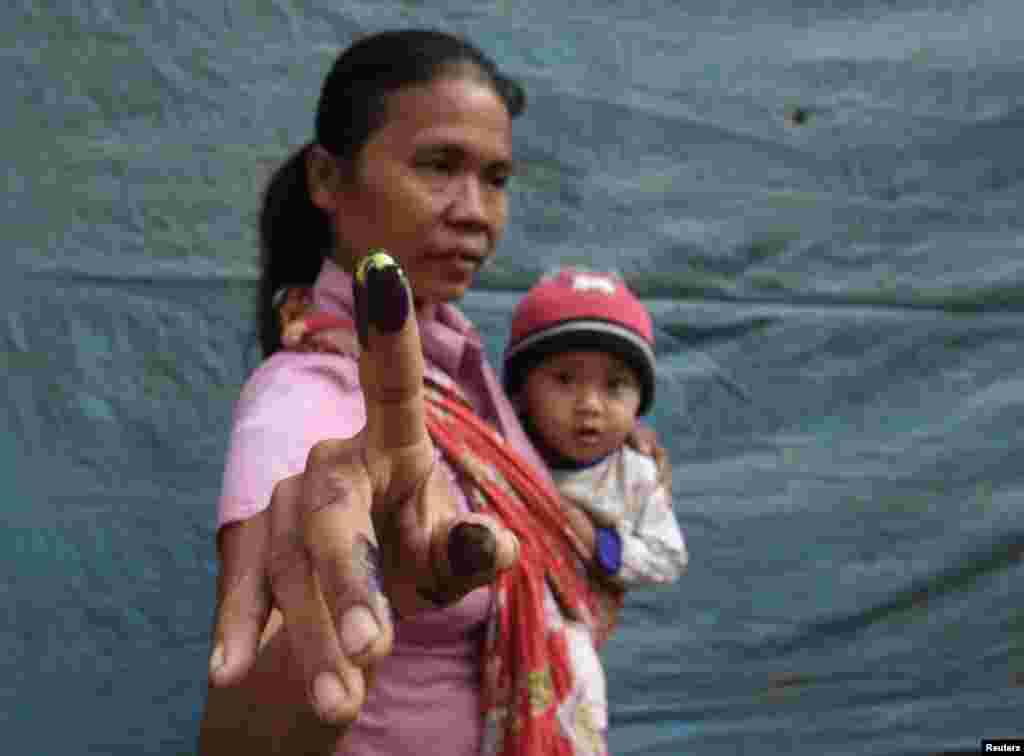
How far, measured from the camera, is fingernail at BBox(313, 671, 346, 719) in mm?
493

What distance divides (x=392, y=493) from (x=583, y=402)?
792 millimetres

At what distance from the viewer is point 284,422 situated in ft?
3.23

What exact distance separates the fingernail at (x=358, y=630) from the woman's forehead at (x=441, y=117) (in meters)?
0.77

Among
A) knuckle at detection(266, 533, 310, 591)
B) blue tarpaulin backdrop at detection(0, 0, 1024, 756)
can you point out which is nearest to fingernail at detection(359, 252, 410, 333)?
knuckle at detection(266, 533, 310, 591)

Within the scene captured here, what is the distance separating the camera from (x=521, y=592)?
44.3 inches

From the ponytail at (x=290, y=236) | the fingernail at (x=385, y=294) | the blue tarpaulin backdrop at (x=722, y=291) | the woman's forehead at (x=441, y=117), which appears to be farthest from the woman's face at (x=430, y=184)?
the fingernail at (x=385, y=294)

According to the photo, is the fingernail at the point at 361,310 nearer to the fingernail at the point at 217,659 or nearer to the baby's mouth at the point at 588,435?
the fingernail at the point at 217,659

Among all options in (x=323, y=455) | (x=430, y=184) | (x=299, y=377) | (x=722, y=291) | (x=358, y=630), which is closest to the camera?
(x=358, y=630)

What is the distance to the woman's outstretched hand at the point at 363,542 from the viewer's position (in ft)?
1.73

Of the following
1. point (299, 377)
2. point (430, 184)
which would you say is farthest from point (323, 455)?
point (430, 184)

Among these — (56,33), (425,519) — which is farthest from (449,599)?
(56,33)

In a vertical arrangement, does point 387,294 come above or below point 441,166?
below

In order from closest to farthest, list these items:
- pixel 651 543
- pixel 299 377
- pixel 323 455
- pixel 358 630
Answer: pixel 358 630 < pixel 323 455 < pixel 299 377 < pixel 651 543

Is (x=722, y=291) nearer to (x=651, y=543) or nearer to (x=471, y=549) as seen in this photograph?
(x=651, y=543)
